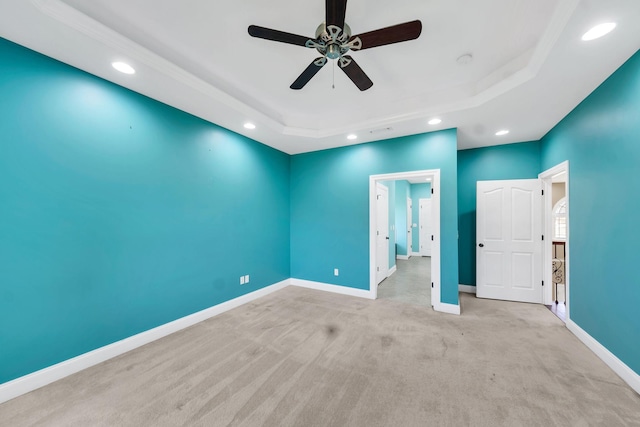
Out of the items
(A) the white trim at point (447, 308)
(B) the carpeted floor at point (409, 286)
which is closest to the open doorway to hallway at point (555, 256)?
(A) the white trim at point (447, 308)

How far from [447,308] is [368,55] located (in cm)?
345

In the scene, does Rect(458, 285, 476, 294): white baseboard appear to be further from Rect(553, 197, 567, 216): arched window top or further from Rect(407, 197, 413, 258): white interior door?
Rect(407, 197, 413, 258): white interior door

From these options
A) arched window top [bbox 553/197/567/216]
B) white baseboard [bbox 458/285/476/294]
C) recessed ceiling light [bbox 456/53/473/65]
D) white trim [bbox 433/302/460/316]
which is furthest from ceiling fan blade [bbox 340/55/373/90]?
arched window top [bbox 553/197/567/216]

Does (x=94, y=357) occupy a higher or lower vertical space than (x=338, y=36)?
lower

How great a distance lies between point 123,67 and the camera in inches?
85.7

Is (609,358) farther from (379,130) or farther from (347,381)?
(379,130)

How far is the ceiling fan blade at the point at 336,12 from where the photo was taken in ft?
4.77

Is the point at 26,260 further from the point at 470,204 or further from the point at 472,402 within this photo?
the point at 470,204

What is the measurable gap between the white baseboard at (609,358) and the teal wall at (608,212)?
45 mm

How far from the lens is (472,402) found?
5.77 ft

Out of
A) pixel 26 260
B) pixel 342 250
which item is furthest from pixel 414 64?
pixel 26 260

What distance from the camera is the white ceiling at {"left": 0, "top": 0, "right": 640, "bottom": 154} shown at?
1765mm

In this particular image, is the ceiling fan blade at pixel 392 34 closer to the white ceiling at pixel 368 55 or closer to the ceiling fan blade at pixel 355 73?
the ceiling fan blade at pixel 355 73

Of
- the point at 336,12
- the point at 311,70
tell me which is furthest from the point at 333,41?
the point at 311,70
